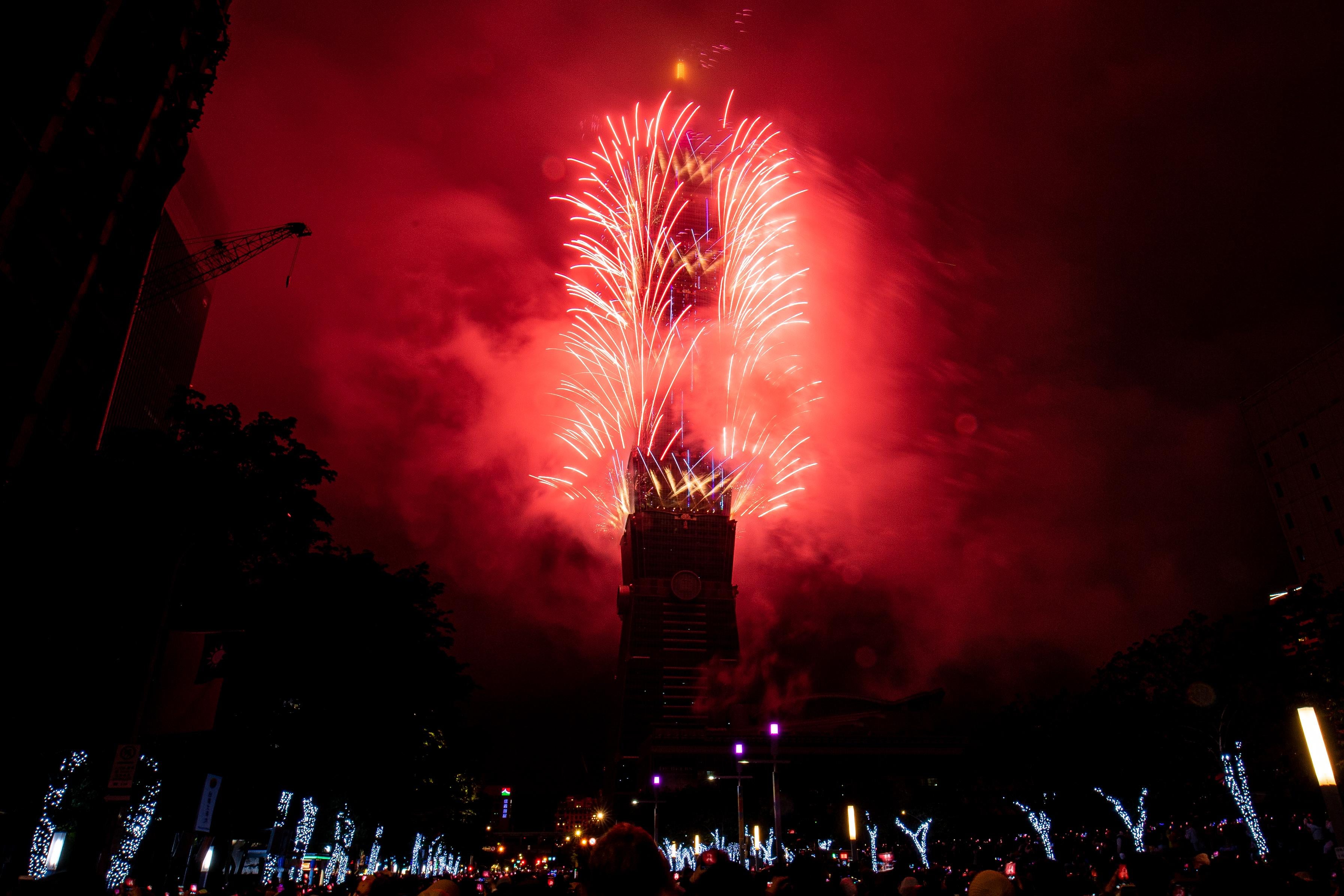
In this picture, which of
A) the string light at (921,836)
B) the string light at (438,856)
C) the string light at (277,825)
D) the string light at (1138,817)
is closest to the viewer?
the string light at (277,825)

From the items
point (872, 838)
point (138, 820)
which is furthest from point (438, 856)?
point (138, 820)

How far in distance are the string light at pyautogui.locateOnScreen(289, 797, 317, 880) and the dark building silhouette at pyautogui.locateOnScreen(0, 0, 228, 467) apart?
22.0m

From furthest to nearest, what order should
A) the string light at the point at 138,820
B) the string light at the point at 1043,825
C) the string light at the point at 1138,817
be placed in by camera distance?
the string light at the point at 1043,825, the string light at the point at 1138,817, the string light at the point at 138,820

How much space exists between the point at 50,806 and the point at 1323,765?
31.4 m

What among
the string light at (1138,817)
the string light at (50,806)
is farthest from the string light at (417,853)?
the string light at (1138,817)

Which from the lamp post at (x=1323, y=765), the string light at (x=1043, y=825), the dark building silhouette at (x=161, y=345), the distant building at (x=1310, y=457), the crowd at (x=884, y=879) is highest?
the dark building silhouette at (x=161, y=345)

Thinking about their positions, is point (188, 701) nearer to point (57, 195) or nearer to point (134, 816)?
point (134, 816)

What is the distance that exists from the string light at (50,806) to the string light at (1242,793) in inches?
1477

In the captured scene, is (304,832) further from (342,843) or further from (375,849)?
(375,849)

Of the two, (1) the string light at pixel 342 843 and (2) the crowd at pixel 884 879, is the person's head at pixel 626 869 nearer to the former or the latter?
(2) the crowd at pixel 884 879

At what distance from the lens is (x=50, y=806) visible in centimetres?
2566

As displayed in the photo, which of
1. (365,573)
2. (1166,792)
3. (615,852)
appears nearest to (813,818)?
(1166,792)

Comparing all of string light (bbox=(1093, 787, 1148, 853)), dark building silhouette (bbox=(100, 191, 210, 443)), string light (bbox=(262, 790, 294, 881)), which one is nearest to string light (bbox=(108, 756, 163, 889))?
string light (bbox=(262, 790, 294, 881))

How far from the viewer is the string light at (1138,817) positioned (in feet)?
150
